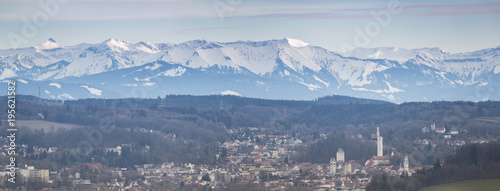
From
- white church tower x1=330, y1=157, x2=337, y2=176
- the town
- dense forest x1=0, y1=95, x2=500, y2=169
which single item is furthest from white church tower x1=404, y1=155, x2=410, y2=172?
white church tower x1=330, y1=157, x2=337, y2=176

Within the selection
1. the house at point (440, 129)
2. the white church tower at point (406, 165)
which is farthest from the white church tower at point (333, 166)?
the house at point (440, 129)

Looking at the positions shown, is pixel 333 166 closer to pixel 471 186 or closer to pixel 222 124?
pixel 471 186

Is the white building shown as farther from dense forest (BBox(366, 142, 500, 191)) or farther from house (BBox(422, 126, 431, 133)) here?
dense forest (BBox(366, 142, 500, 191))

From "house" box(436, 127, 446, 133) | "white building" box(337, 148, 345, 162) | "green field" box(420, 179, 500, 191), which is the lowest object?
"green field" box(420, 179, 500, 191)

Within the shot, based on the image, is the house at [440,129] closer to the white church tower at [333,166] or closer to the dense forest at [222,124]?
the dense forest at [222,124]

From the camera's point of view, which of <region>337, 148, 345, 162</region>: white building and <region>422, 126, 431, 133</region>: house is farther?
<region>422, 126, 431, 133</region>: house

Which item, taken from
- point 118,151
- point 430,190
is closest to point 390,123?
point 118,151
